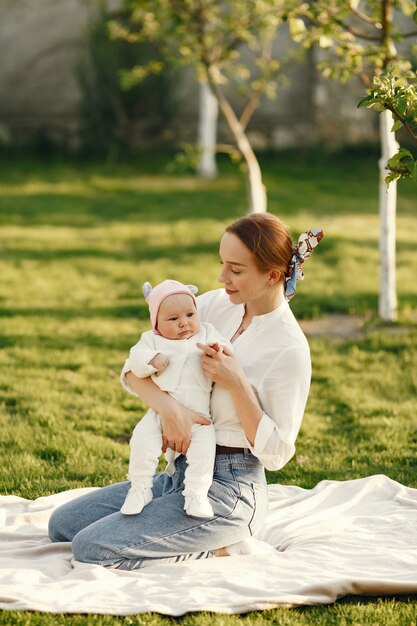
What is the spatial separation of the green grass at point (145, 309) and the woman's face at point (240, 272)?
1109mm

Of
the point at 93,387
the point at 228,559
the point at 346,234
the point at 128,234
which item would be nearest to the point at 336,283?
the point at 346,234

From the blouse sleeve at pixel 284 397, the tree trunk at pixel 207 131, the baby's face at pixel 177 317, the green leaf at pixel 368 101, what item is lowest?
the blouse sleeve at pixel 284 397

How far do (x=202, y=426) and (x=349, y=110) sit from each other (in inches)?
390

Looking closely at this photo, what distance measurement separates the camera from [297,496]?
436 centimetres

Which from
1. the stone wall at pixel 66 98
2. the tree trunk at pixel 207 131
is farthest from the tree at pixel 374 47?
the stone wall at pixel 66 98

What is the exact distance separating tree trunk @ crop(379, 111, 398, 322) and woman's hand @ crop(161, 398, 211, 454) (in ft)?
11.9

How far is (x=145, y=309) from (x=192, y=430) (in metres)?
4.18

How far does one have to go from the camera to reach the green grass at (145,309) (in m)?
4.84

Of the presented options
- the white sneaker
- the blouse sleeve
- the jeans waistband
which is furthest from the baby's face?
the white sneaker

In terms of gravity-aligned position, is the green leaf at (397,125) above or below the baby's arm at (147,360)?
above

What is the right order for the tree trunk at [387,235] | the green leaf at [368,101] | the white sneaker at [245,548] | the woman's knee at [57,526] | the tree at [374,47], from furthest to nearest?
the tree trunk at [387,235] → the tree at [374,47] → the woman's knee at [57,526] → the white sneaker at [245,548] → the green leaf at [368,101]

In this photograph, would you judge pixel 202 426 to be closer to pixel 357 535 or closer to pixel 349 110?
pixel 357 535

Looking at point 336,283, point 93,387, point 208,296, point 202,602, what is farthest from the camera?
point 336,283

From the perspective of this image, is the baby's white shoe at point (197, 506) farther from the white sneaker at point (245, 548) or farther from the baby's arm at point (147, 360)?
the baby's arm at point (147, 360)
